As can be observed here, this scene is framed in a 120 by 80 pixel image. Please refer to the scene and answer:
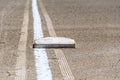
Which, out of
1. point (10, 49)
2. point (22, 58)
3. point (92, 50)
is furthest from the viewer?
point (10, 49)

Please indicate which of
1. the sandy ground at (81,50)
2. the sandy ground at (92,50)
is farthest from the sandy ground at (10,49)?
the sandy ground at (92,50)

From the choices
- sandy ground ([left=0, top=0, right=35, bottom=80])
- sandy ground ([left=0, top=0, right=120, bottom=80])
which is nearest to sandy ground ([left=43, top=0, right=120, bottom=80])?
sandy ground ([left=0, top=0, right=120, bottom=80])

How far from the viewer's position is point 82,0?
85.4ft

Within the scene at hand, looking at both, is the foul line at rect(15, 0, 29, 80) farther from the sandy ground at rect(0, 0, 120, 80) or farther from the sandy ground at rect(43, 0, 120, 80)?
the sandy ground at rect(43, 0, 120, 80)

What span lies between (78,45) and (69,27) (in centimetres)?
321

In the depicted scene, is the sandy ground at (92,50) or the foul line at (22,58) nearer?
the foul line at (22,58)

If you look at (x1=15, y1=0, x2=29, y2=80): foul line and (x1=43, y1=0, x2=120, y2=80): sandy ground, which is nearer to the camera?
(x1=15, y1=0, x2=29, y2=80): foul line

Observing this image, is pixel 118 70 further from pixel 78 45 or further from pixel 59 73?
pixel 78 45

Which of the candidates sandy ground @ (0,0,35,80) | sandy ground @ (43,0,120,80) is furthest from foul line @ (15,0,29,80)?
sandy ground @ (43,0,120,80)

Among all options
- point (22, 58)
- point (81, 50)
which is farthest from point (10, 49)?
point (81, 50)

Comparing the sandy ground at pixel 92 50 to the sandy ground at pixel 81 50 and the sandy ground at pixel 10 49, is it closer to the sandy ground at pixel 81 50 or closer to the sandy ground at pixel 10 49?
the sandy ground at pixel 81 50

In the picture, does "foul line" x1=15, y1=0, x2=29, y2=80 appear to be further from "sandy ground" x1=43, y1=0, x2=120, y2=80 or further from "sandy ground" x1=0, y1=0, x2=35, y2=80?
"sandy ground" x1=43, y1=0, x2=120, y2=80

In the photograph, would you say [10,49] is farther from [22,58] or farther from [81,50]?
[81,50]

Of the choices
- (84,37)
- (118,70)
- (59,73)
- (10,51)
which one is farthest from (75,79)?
(84,37)
